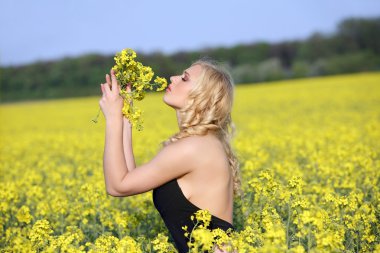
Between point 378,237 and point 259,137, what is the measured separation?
7.58 meters

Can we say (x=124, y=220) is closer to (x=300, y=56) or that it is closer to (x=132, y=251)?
(x=132, y=251)

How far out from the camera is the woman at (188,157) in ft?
10.6

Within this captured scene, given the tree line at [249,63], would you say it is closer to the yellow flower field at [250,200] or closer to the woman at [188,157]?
the yellow flower field at [250,200]

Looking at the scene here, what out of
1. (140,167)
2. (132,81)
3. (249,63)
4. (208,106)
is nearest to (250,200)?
(208,106)

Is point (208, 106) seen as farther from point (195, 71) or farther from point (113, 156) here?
point (113, 156)

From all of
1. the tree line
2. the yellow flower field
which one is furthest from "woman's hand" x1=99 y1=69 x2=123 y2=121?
the tree line

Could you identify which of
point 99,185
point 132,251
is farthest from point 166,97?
point 99,185

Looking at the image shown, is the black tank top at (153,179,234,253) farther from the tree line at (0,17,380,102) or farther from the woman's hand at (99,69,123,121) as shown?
the tree line at (0,17,380,102)

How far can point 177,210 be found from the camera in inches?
133

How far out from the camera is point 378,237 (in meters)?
3.99

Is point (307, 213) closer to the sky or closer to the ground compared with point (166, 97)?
closer to the ground

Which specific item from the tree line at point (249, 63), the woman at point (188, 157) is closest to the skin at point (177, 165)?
the woman at point (188, 157)

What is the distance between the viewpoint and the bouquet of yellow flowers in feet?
11.3

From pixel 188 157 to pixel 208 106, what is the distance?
0.38 meters
